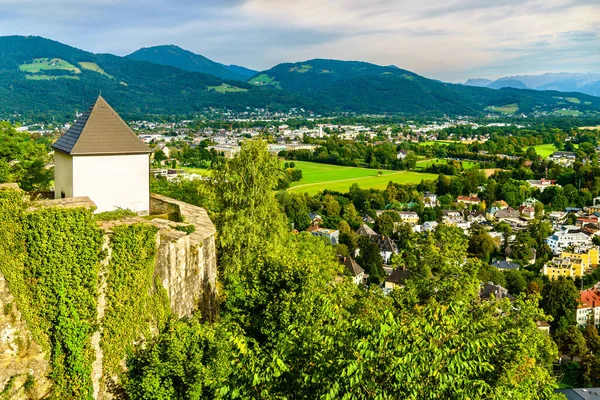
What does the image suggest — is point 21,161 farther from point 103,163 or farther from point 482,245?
point 482,245

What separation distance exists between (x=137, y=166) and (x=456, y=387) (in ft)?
35.1

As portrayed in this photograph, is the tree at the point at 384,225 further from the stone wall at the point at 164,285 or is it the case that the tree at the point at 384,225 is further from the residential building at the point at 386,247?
the stone wall at the point at 164,285

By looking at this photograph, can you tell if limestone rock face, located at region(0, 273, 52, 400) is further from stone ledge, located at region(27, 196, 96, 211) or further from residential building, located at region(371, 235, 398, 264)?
residential building, located at region(371, 235, 398, 264)

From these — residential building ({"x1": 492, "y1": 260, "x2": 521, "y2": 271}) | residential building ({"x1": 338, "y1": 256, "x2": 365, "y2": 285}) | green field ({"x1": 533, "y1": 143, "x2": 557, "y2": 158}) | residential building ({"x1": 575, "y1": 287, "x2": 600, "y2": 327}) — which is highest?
green field ({"x1": 533, "y1": 143, "x2": 557, "y2": 158})

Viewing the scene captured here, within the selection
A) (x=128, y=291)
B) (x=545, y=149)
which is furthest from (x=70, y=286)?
(x=545, y=149)

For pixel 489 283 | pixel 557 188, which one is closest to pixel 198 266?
pixel 489 283

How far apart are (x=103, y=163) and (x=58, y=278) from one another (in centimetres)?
490

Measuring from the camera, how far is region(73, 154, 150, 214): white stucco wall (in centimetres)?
1378

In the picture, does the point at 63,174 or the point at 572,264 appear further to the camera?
the point at 572,264

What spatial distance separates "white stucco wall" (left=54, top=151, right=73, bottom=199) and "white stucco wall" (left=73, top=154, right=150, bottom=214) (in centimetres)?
26

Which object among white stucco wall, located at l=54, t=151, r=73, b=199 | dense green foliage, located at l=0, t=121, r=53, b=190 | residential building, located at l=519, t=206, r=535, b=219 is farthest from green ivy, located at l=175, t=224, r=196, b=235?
residential building, located at l=519, t=206, r=535, b=219

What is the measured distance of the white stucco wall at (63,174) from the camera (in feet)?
45.6

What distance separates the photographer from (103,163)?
14016mm

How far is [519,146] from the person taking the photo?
531 feet
